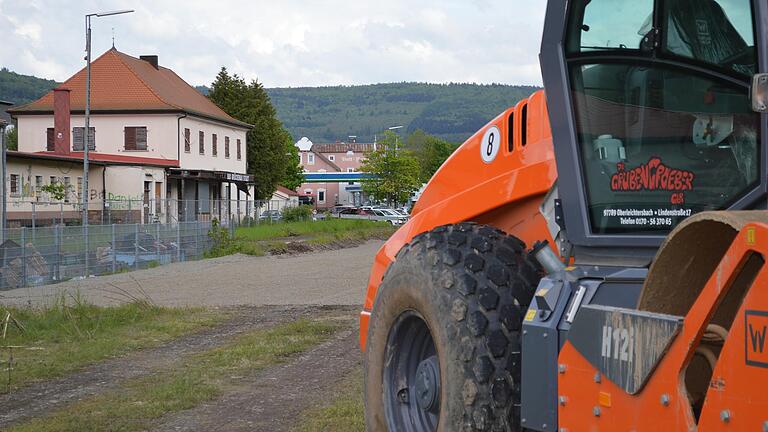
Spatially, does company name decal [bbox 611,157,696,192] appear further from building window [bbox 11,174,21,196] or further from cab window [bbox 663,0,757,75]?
building window [bbox 11,174,21,196]

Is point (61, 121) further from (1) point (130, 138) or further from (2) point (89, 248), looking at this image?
(2) point (89, 248)

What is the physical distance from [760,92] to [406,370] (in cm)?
256

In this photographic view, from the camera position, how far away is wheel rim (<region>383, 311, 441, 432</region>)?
18.1 ft

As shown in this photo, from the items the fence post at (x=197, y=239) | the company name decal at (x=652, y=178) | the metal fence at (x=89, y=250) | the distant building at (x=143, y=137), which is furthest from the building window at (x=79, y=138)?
the company name decal at (x=652, y=178)

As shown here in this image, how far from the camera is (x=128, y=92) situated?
2694 inches

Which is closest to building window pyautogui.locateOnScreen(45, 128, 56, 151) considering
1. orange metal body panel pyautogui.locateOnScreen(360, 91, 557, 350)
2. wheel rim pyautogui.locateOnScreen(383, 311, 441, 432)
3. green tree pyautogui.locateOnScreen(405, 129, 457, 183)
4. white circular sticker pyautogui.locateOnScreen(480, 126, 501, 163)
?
orange metal body panel pyautogui.locateOnScreen(360, 91, 557, 350)

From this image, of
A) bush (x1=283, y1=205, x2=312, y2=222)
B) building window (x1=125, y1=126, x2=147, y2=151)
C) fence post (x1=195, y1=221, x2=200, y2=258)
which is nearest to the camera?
fence post (x1=195, y1=221, x2=200, y2=258)

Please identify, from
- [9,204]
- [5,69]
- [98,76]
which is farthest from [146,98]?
[5,69]

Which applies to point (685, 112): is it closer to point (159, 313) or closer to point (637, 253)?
point (637, 253)

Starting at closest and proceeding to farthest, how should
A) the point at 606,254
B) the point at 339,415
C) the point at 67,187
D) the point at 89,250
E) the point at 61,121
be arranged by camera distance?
the point at 606,254, the point at 339,415, the point at 89,250, the point at 67,187, the point at 61,121

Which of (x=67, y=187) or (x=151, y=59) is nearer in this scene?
(x=67, y=187)

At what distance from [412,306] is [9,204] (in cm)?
4334

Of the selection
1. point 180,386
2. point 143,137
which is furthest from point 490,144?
point 143,137

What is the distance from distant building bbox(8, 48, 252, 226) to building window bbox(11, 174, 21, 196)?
728cm
